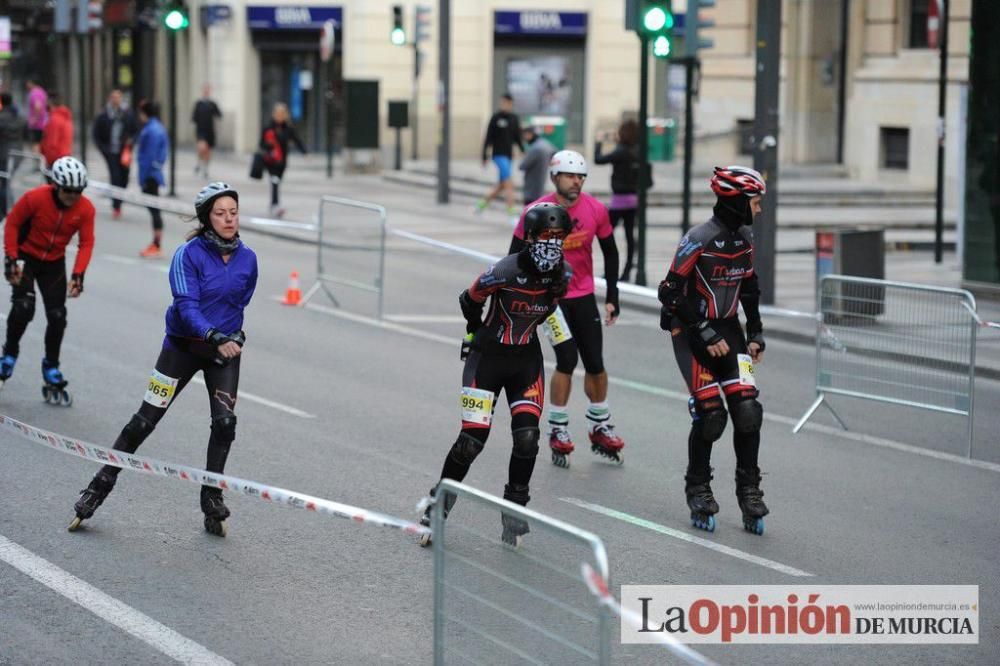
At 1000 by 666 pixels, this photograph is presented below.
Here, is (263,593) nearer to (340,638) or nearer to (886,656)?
(340,638)

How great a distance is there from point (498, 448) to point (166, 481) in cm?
243

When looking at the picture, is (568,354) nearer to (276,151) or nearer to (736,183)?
(736,183)

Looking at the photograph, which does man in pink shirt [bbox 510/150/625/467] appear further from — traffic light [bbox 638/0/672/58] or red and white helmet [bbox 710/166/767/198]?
traffic light [bbox 638/0/672/58]

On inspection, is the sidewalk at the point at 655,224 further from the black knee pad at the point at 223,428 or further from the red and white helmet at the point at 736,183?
the black knee pad at the point at 223,428

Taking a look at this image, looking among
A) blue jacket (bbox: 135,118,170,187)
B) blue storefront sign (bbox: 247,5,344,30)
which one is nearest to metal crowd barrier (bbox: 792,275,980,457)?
blue jacket (bbox: 135,118,170,187)

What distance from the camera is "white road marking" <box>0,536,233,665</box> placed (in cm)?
709

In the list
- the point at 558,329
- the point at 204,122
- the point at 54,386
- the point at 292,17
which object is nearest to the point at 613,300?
the point at 558,329

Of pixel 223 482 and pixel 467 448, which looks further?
pixel 467 448

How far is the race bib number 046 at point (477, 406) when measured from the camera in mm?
8523

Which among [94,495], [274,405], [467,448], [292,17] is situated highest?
[292,17]

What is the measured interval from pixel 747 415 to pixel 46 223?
5.37 metres

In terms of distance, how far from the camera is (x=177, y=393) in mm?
8836

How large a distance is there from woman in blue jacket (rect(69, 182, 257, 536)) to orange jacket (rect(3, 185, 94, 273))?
293cm

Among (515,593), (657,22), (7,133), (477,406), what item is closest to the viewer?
(515,593)
